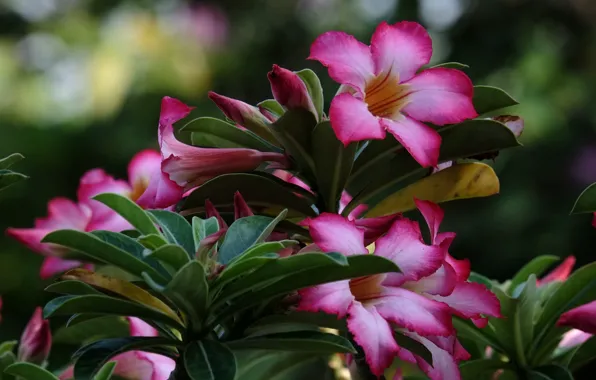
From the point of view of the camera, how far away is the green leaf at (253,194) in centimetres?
56

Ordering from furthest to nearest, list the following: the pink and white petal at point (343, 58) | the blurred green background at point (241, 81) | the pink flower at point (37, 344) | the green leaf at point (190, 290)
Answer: the blurred green background at point (241, 81)
the pink flower at point (37, 344)
the pink and white petal at point (343, 58)
the green leaf at point (190, 290)

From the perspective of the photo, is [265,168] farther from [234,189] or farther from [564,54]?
[564,54]

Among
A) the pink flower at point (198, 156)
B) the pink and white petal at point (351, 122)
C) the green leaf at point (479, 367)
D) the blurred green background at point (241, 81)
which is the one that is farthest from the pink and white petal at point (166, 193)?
the blurred green background at point (241, 81)

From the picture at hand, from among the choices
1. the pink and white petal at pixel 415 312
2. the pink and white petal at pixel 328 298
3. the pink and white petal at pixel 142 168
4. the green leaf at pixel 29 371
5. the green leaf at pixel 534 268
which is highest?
the pink and white petal at pixel 328 298

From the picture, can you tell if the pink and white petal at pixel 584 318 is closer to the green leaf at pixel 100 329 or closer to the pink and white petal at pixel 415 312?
the pink and white petal at pixel 415 312

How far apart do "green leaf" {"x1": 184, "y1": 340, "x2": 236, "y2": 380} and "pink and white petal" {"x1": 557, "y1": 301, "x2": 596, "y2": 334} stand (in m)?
0.22

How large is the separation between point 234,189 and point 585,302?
0.24 m

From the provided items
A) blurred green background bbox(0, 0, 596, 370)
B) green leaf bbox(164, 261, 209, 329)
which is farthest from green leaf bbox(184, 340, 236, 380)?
blurred green background bbox(0, 0, 596, 370)

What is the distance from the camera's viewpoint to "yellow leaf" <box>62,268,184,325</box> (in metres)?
0.50

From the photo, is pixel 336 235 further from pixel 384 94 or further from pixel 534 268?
pixel 534 268

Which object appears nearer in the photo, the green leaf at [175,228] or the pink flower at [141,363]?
the green leaf at [175,228]

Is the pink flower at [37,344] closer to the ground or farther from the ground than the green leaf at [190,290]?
closer to the ground

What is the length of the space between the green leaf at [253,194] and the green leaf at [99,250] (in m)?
0.10

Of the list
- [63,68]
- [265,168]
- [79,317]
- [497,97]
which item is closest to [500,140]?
[497,97]
